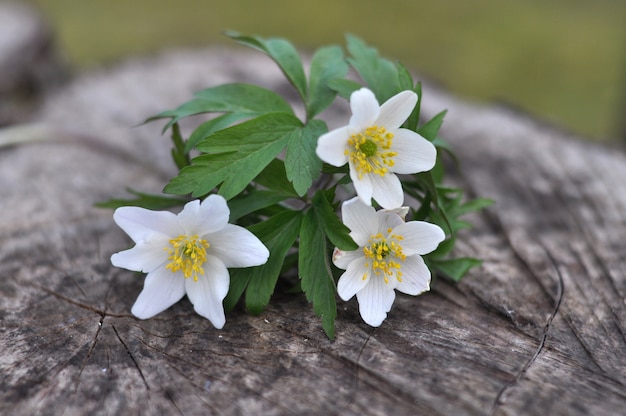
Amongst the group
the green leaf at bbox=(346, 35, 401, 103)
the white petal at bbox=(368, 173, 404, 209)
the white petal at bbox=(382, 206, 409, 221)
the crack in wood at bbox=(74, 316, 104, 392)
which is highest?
the green leaf at bbox=(346, 35, 401, 103)

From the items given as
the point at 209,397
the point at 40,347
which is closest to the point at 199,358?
the point at 209,397

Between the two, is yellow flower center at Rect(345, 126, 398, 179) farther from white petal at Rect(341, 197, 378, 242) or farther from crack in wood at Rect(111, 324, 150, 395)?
crack in wood at Rect(111, 324, 150, 395)

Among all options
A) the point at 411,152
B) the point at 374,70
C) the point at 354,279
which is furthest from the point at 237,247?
the point at 374,70

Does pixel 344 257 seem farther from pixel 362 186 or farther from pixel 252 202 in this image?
pixel 252 202

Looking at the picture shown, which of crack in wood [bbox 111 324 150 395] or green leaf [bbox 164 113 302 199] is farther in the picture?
green leaf [bbox 164 113 302 199]

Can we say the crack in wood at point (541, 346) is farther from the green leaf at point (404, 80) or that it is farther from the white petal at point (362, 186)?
the green leaf at point (404, 80)

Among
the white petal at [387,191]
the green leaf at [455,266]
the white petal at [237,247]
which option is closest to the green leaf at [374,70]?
the white petal at [387,191]

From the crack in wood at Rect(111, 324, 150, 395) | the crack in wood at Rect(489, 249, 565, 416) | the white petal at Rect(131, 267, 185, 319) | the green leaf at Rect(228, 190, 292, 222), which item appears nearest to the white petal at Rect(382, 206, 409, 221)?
the green leaf at Rect(228, 190, 292, 222)
